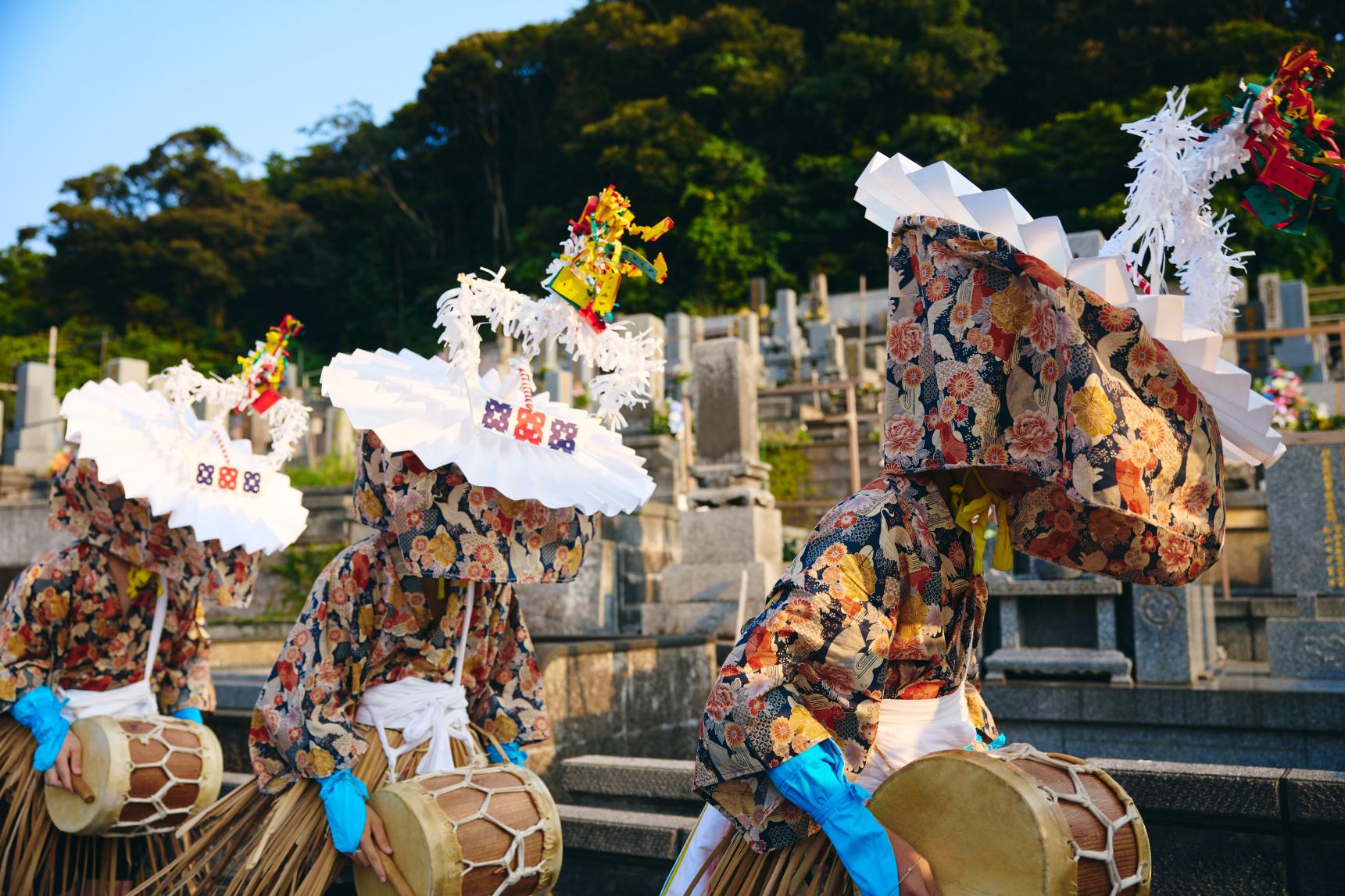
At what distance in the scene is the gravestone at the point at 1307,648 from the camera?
23.0ft

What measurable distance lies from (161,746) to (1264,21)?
110 ft

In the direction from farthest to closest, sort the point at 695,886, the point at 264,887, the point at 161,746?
the point at 161,746, the point at 264,887, the point at 695,886

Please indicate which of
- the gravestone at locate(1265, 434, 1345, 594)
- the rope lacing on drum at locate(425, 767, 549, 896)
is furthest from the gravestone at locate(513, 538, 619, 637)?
the rope lacing on drum at locate(425, 767, 549, 896)

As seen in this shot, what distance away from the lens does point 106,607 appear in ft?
15.1

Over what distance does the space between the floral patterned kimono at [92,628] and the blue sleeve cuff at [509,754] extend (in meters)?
1.45

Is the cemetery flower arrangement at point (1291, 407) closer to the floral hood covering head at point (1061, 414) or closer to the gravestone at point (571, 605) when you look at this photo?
the gravestone at point (571, 605)

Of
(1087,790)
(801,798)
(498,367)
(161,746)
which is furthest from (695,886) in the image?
(161,746)

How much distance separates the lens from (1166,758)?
6.53 m

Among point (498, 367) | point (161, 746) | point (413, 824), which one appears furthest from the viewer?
point (161, 746)

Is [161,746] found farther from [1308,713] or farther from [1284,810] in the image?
[1308,713]

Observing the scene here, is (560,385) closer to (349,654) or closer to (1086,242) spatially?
(1086,242)

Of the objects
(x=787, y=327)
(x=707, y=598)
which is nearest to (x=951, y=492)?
(x=707, y=598)

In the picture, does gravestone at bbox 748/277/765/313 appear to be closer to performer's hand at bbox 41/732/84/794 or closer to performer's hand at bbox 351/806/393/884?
performer's hand at bbox 41/732/84/794

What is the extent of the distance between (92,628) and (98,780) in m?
0.76
